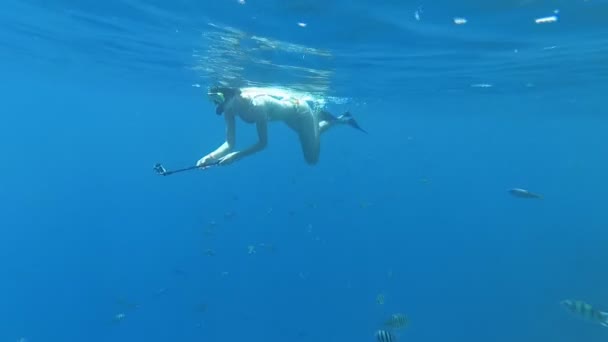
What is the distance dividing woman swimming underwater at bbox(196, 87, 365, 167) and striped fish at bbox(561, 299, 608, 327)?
20.2ft

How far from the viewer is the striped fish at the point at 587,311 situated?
7762 mm

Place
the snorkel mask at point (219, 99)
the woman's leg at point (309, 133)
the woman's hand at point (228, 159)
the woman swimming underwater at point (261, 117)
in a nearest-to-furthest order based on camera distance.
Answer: the woman's hand at point (228, 159)
the snorkel mask at point (219, 99)
the woman swimming underwater at point (261, 117)
the woman's leg at point (309, 133)

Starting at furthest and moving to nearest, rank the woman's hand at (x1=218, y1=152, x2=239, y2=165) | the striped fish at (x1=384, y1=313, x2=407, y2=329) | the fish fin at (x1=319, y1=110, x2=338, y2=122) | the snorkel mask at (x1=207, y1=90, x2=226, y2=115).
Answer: the fish fin at (x1=319, y1=110, x2=338, y2=122) < the striped fish at (x1=384, y1=313, x2=407, y2=329) < the snorkel mask at (x1=207, y1=90, x2=226, y2=115) < the woman's hand at (x1=218, y1=152, x2=239, y2=165)

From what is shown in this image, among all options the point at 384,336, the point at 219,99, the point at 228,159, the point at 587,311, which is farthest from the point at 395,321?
the point at 219,99

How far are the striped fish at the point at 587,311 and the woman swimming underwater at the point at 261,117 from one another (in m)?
6.15

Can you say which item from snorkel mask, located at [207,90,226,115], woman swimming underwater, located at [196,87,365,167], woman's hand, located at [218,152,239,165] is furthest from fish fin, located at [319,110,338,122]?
woman's hand, located at [218,152,239,165]

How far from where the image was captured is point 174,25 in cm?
1334

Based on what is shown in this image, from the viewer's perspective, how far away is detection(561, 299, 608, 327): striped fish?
25.5ft

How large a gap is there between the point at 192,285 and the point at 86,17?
25.4 meters

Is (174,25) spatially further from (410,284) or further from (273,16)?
(410,284)

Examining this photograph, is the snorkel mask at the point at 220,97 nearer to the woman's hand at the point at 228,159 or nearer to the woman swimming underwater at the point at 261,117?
the woman swimming underwater at the point at 261,117

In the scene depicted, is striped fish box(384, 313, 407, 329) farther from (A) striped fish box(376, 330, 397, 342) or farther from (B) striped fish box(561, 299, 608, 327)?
(B) striped fish box(561, 299, 608, 327)

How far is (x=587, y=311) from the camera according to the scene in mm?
8344

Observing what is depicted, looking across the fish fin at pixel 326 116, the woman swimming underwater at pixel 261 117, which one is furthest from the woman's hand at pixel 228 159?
the fish fin at pixel 326 116
